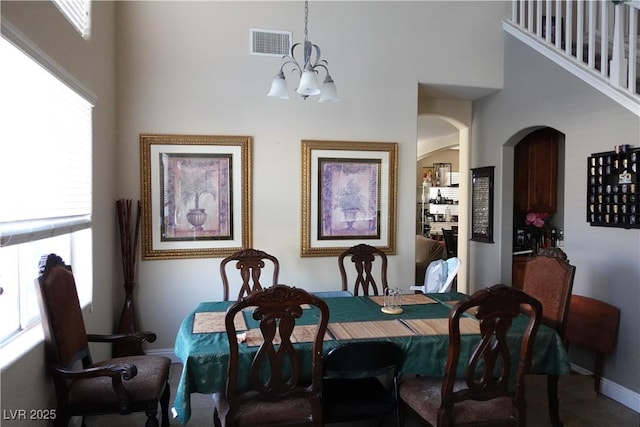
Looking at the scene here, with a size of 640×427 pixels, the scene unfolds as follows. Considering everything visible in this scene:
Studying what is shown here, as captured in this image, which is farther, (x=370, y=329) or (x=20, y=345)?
(x=370, y=329)

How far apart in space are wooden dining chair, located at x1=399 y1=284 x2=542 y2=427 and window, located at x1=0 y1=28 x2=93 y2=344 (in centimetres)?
203

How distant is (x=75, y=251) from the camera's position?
2861 mm

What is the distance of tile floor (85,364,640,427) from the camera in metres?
2.68

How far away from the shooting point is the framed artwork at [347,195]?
3855 millimetres

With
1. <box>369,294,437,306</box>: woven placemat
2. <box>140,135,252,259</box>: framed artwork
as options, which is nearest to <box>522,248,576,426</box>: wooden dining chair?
<box>369,294,437,306</box>: woven placemat

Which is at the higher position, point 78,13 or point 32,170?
point 78,13

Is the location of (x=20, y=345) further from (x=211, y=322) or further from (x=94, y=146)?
(x=94, y=146)

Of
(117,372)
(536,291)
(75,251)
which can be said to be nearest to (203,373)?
(117,372)

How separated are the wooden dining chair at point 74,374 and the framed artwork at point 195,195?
132 centimetres

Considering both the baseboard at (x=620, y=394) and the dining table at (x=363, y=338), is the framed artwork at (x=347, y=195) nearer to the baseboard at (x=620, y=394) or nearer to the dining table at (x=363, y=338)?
the dining table at (x=363, y=338)

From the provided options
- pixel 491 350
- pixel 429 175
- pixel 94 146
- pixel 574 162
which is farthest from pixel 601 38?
pixel 429 175

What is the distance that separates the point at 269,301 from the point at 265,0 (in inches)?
120

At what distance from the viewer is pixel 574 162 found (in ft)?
11.3

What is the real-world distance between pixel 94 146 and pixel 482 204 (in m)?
3.85
